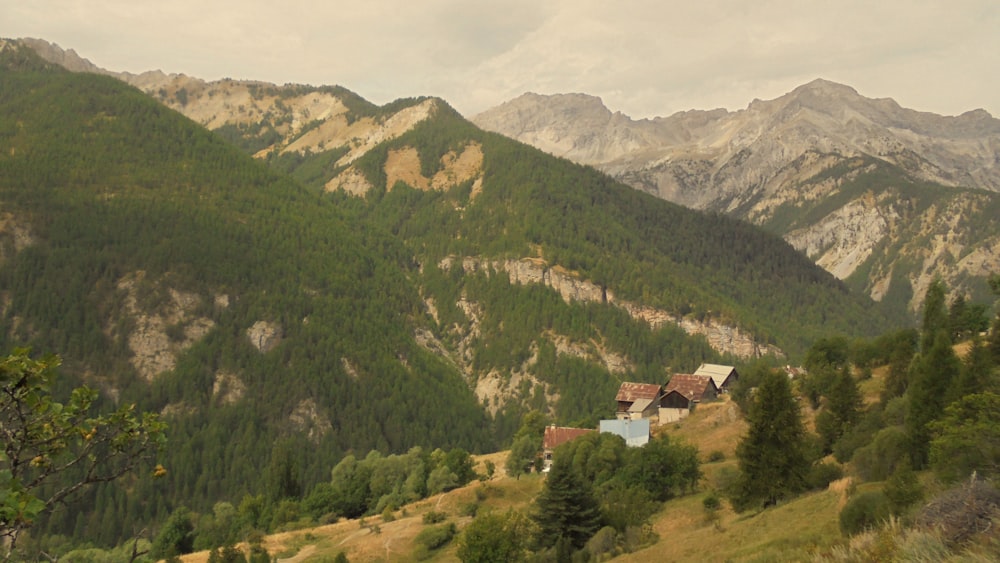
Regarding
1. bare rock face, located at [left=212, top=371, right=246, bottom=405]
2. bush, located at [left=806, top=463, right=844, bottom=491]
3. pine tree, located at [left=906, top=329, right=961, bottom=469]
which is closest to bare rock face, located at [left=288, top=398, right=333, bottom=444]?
bare rock face, located at [left=212, top=371, right=246, bottom=405]

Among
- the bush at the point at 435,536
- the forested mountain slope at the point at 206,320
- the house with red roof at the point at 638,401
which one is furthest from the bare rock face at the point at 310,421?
the bush at the point at 435,536

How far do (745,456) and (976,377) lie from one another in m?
12.7

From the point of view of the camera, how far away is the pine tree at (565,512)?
42.5 metres

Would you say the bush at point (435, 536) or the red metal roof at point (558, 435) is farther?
the red metal roof at point (558, 435)

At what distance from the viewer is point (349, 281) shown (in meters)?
172

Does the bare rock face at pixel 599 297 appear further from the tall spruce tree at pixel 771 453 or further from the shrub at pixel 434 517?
the tall spruce tree at pixel 771 453

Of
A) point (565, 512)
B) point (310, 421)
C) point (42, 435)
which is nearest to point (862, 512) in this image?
point (565, 512)

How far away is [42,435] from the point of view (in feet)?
29.1

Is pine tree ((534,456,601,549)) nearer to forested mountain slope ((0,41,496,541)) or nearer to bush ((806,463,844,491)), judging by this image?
bush ((806,463,844,491))

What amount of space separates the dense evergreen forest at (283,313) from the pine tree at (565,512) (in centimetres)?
5691

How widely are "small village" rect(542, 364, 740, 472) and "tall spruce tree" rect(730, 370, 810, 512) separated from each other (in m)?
29.7

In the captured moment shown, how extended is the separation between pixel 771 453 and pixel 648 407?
50.9 meters

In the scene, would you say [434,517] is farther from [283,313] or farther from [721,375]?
[283,313]

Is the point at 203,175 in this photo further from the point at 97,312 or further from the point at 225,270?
the point at 97,312
